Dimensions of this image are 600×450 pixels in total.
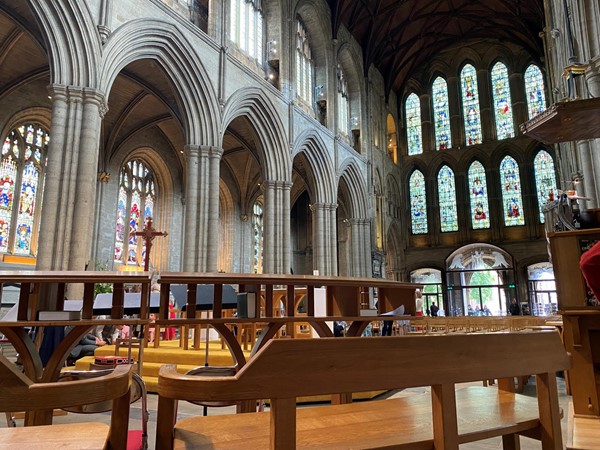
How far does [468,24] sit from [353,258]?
14.3 meters

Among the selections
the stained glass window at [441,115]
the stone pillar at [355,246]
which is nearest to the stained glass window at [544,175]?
the stained glass window at [441,115]

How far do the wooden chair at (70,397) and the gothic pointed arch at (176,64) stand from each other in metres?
8.34

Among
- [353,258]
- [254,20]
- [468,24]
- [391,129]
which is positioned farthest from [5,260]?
[468,24]

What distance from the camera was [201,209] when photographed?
10484mm

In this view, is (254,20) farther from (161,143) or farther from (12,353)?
(12,353)

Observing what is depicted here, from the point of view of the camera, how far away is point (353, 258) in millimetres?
18734

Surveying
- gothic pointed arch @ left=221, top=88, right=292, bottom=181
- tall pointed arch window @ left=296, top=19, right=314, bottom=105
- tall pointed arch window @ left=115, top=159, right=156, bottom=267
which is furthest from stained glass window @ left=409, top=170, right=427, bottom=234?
tall pointed arch window @ left=115, top=159, right=156, bottom=267

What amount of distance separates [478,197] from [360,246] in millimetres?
7906

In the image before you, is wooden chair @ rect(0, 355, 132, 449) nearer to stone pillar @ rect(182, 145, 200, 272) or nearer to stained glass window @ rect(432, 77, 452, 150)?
stone pillar @ rect(182, 145, 200, 272)

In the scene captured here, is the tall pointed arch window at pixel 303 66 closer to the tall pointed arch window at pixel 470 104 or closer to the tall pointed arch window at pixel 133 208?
the tall pointed arch window at pixel 133 208

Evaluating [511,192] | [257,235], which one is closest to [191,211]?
[257,235]

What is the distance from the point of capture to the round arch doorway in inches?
849

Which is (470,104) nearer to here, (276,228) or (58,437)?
(276,228)

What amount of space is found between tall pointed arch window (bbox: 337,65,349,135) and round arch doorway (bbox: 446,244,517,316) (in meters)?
8.73
